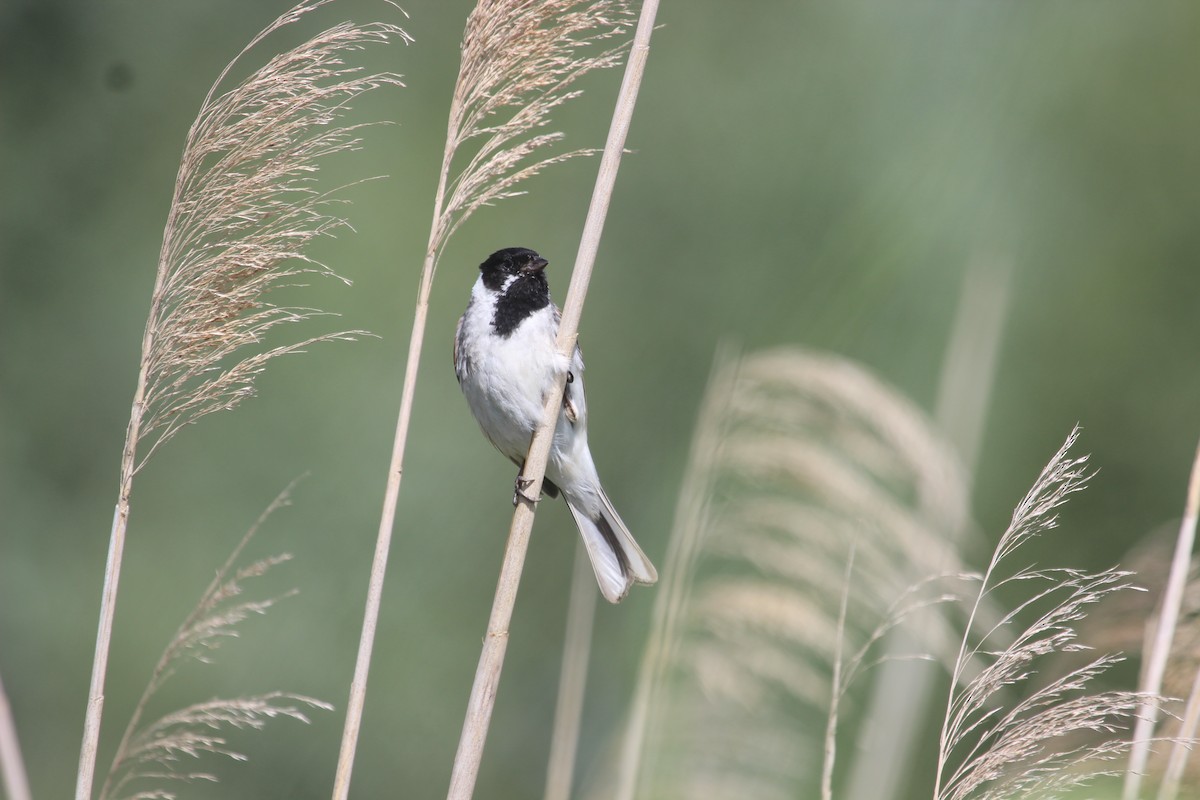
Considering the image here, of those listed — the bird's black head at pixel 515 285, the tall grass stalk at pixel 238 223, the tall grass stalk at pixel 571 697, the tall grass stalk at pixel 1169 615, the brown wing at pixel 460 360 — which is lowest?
the tall grass stalk at pixel 571 697

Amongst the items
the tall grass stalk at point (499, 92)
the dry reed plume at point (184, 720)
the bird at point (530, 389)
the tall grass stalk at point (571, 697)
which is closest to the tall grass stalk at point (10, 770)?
the dry reed plume at point (184, 720)

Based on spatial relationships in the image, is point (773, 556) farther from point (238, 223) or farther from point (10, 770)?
point (10, 770)

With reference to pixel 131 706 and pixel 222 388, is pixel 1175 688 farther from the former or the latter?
pixel 131 706

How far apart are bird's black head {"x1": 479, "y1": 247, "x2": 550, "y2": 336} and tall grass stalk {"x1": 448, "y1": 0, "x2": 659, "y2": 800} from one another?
965 mm

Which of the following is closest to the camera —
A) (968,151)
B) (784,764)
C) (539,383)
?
(784,764)

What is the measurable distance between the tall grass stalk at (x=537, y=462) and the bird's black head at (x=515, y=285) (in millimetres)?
965

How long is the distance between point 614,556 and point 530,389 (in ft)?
1.63

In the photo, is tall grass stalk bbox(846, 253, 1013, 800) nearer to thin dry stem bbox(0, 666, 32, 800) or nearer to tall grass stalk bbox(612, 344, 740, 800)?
tall grass stalk bbox(612, 344, 740, 800)

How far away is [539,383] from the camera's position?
3014 millimetres

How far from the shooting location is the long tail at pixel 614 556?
2895mm

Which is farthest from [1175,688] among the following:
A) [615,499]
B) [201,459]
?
[201,459]

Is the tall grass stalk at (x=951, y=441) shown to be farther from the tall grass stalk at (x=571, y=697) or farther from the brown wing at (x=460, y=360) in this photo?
the brown wing at (x=460, y=360)

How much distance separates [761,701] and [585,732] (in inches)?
203

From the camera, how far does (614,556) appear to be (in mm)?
3025
